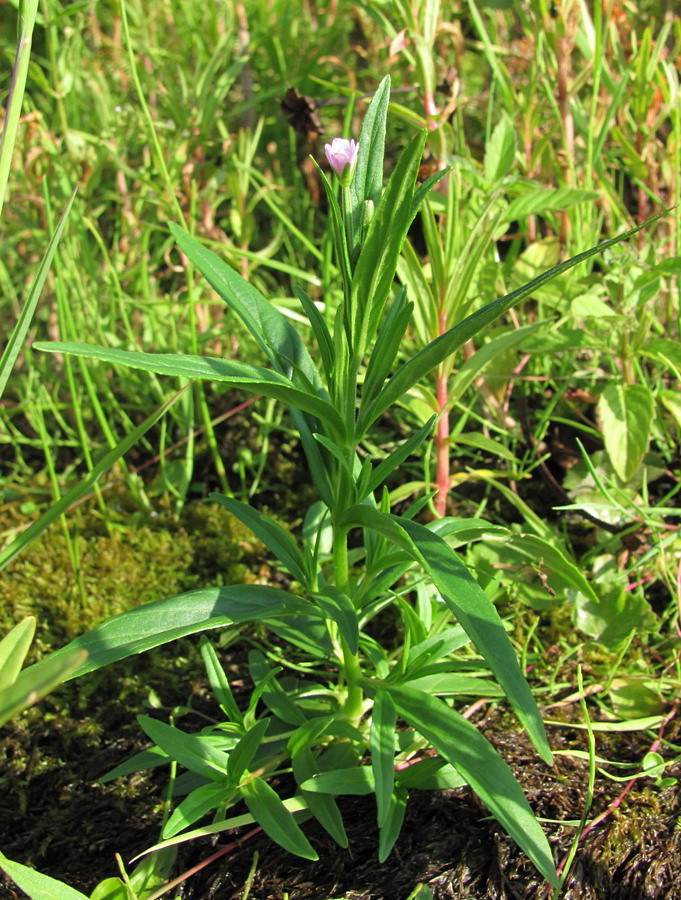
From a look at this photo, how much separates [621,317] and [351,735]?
0.74 m

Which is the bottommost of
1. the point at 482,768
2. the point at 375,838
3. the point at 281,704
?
the point at 375,838

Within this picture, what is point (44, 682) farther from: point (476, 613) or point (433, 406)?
point (433, 406)

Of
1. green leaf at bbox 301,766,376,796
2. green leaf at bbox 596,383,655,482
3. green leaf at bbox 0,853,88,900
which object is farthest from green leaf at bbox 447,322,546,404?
green leaf at bbox 0,853,88,900

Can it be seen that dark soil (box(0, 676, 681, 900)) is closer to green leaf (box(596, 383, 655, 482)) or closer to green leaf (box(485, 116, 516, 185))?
green leaf (box(596, 383, 655, 482))

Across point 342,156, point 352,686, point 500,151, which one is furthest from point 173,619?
point 500,151

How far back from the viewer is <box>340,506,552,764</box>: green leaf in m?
0.69

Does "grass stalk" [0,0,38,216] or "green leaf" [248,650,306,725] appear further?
"green leaf" [248,650,306,725]

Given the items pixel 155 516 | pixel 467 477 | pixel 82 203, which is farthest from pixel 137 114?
pixel 467 477

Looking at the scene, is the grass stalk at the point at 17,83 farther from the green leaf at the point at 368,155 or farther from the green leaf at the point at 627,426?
the green leaf at the point at 627,426

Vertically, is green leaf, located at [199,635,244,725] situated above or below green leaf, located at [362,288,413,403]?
below

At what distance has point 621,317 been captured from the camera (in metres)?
1.27

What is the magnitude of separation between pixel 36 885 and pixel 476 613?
53 cm

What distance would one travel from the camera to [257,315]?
0.95 meters

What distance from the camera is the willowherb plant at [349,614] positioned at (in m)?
0.75
